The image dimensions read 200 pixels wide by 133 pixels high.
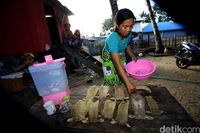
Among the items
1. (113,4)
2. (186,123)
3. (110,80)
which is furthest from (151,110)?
(113,4)

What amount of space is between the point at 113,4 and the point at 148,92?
7002 millimetres

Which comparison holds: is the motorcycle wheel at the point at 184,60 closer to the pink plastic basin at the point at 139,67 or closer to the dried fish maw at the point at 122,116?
Result: the pink plastic basin at the point at 139,67

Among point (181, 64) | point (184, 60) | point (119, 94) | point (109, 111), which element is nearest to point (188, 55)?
point (184, 60)

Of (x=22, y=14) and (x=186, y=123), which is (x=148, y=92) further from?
(x=22, y=14)

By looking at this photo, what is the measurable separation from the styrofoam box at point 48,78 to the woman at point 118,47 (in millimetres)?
737

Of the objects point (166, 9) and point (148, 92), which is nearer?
point (166, 9)

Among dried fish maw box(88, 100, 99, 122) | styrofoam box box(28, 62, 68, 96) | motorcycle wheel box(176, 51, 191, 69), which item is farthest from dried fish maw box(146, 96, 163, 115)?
motorcycle wheel box(176, 51, 191, 69)

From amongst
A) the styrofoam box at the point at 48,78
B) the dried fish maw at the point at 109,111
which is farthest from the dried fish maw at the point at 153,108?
the styrofoam box at the point at 48,78

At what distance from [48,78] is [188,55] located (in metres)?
7.76

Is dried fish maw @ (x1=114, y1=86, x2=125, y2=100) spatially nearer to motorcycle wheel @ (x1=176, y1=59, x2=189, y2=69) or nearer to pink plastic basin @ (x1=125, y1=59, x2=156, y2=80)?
pink plastic basin @ (x1=125, y1=59, x2=156, y2=80)

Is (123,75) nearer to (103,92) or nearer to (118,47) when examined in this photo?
(103,92)

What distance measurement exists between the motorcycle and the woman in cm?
628

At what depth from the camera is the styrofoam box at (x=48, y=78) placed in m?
2.72

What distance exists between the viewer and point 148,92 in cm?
220
